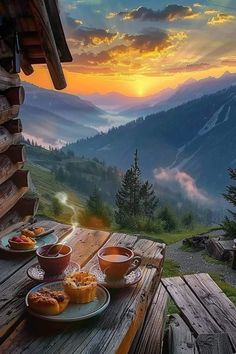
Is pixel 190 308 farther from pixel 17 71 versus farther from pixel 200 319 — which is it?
pixel 17 71

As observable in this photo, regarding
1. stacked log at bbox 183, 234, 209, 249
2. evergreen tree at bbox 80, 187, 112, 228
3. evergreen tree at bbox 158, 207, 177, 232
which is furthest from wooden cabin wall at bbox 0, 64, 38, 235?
evergreen tree at bbox 158, 207, 177, 232

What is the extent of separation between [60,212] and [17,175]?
2819 cm

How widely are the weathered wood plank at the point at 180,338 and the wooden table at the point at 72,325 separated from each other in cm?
106

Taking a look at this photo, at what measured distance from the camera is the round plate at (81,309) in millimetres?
1870

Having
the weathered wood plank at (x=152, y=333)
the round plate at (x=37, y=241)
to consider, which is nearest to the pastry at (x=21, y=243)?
the round plate at (x=37, y=241)

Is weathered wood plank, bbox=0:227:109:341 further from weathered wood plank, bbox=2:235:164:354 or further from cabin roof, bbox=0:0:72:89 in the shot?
cabin roof, bbox=0:0:72:89

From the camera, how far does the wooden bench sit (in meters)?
3.36

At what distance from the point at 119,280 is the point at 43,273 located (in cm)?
46

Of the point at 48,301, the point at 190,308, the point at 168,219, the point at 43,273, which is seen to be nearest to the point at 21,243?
the point at 43,273

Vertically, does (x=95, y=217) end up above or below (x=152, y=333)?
below

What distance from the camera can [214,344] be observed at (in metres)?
3.33

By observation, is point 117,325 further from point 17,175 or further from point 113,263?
point 17,175

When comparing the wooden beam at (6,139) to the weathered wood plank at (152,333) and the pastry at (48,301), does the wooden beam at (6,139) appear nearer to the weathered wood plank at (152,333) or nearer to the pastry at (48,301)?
the weathered wood plank at (152,333)

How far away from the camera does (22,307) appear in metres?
2.06
